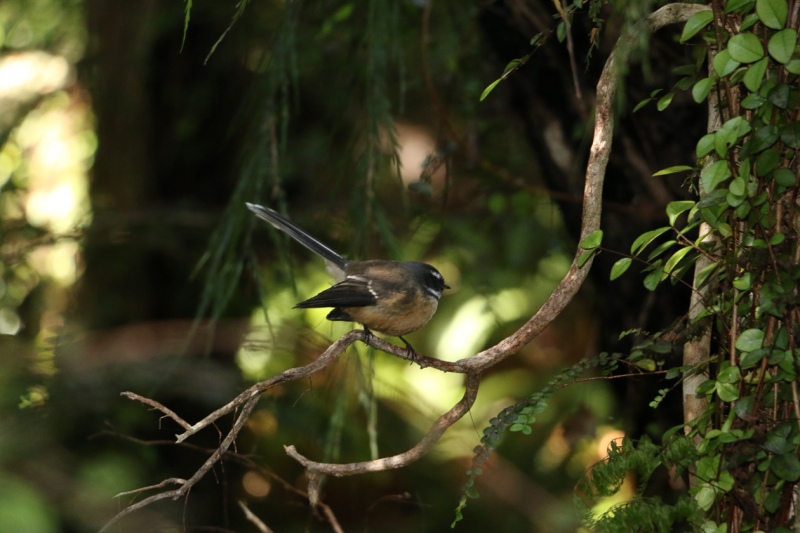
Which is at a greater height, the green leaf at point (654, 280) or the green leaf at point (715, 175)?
the green leaf at point (715, 175)

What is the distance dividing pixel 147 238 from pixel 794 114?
4.27 metres

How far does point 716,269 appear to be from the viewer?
6.98 ft

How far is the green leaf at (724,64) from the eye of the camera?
1.86m

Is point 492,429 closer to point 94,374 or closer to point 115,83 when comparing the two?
point 94,374

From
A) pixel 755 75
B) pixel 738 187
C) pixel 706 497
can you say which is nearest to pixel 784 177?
pixel 738 187

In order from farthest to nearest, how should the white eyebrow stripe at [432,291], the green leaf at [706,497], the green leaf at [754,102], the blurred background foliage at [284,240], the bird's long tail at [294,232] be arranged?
1. the white eyebrow stripe at [432,291]
2. the blurred background foliage at [284,240]
3. the bird's long tail at [294,232]
4. the green leaf at [706,497]
5. the green leaf at [754,102]

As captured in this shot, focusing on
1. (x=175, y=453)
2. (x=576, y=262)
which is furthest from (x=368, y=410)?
(x=175, y=453)

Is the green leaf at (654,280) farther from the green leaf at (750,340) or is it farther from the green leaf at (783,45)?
the green leaf at (783,45)

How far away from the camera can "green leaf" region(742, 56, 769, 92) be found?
1.83 m

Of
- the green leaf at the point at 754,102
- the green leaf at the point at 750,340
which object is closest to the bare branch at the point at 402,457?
the green leaf at the point at 750,340

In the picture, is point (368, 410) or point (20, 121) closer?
point (368, 410)

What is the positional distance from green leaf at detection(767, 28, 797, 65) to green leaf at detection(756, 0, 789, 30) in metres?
0.02

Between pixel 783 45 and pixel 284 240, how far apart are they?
220 cm

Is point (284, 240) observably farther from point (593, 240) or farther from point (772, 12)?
point (772, 12)
